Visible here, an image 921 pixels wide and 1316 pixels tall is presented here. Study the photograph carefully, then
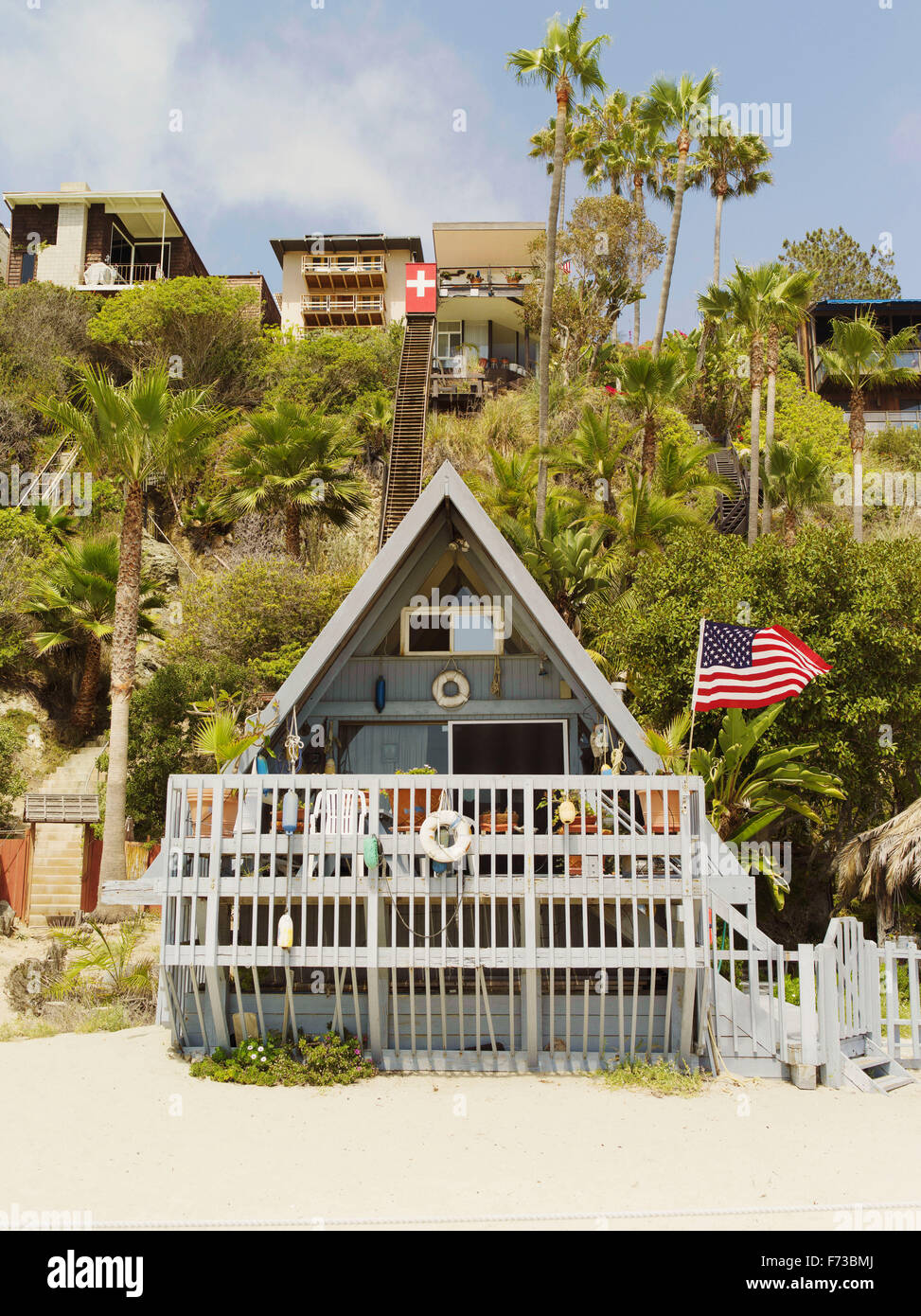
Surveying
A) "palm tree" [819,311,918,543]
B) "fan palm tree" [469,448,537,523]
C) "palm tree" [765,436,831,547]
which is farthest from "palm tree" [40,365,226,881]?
"palm tree" [819,311,918,543]

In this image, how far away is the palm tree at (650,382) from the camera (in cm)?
2708

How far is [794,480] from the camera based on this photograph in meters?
29.7

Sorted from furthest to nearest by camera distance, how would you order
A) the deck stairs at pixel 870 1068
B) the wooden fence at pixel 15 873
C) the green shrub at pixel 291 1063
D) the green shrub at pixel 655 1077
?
the wooden fence at pixel 15 873, the deck stairs at pixel 870 1068, the green shrub at pixel 291 1063, the green shrub at pixel 655 1077

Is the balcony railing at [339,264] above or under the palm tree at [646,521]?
above

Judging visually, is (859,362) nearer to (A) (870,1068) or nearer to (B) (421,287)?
(A) (870,1068)

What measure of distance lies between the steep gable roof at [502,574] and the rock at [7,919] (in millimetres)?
11484

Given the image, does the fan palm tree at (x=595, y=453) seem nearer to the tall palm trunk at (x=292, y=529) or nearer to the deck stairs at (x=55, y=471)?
the tall palm trunk at (x=292, y=529)

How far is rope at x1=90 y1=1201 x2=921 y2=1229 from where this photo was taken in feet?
23.2

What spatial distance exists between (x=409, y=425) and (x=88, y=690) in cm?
1469

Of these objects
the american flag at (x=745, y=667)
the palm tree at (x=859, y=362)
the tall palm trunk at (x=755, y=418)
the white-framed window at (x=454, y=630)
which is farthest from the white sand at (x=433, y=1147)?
the palm tree at (x=859, y=362)

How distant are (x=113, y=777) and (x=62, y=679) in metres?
10.6

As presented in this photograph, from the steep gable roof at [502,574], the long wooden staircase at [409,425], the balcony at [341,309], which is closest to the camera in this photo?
the steep gable roof at [502,574]
